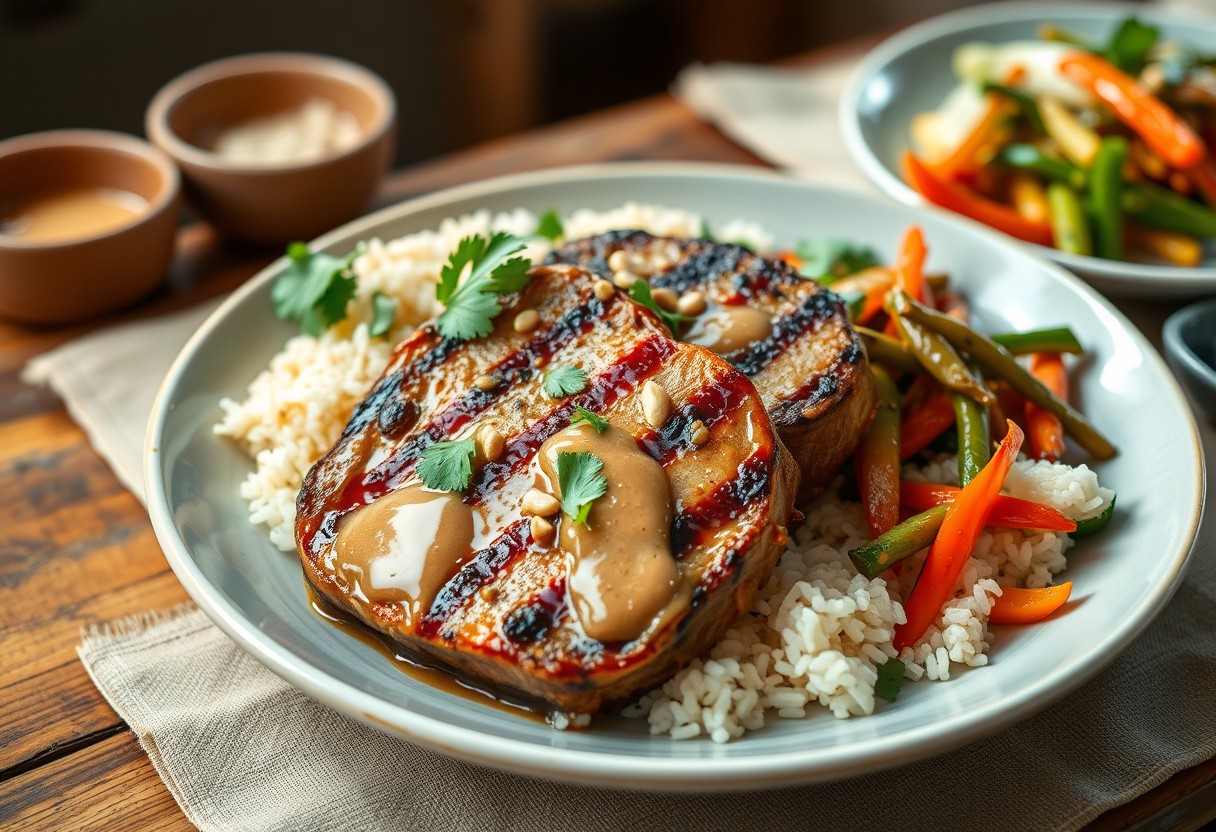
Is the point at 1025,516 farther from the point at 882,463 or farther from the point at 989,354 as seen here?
the point at 989,354

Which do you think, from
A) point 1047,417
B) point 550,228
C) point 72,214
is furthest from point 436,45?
point 1047,417

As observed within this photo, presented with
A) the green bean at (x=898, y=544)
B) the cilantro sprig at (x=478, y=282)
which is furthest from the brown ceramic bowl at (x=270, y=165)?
the green bean at (x=898, y=544)

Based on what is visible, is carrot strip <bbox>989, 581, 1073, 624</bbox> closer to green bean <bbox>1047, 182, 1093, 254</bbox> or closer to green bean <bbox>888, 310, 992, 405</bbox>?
green bean <bbox>888, 310, 992, 405</bbox>

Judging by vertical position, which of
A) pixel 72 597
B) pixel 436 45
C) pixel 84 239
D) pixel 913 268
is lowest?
pixel 436 45

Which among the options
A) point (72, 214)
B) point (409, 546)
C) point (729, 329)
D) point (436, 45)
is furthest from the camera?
point (436, 45)

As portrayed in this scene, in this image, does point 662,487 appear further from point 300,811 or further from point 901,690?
point 300,811

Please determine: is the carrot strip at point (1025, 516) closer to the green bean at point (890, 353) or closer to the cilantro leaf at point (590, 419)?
the green bean at point (890, 353)

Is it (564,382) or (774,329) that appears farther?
(774,329)
